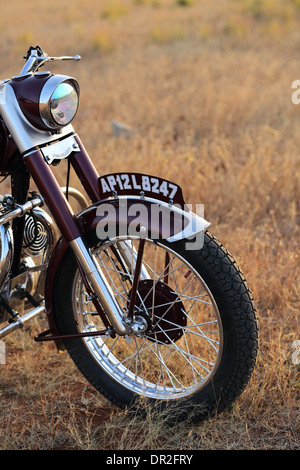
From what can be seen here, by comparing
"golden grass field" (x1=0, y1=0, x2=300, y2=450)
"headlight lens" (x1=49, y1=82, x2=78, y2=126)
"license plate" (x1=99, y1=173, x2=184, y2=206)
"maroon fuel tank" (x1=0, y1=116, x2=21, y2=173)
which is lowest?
"golden grass field" (x1=0, y1=0, x2=300, y2=450)

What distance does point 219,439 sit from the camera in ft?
8.46

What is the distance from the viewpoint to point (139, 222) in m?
2.44

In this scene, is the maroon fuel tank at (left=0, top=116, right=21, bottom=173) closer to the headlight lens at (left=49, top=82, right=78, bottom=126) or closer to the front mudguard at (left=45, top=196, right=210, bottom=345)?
the headlight lens at (left=49, top=82, right=78, bottom=126)

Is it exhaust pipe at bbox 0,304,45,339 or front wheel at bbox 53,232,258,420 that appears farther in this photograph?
exhaust pipe at bbox 0,304,45,339

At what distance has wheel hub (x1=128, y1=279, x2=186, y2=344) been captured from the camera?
2.62 m

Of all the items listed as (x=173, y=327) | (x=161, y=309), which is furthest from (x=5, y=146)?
(x=173, y=327)

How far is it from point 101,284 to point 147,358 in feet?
2.71

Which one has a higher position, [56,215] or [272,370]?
A: [56,215]

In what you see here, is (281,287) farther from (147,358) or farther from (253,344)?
(253,344)

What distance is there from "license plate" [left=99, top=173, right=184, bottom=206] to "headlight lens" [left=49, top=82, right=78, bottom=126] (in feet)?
0.99

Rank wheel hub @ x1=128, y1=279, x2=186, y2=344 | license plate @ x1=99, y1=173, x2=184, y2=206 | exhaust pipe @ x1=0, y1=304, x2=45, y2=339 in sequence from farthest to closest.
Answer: exhaust pipe @ x1=0, y1=304, x2=45, y2=339
wheel hub @ x1=128, y1=279, x2=186, y2=344
license plate @ x1=99, y1=173, x2=184, y2=206

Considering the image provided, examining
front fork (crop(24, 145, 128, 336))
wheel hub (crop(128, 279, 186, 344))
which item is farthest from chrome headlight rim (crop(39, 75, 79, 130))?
wheel hub (crop(128, 279, 186, 344))

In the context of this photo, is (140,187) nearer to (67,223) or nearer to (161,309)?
(67,223)
